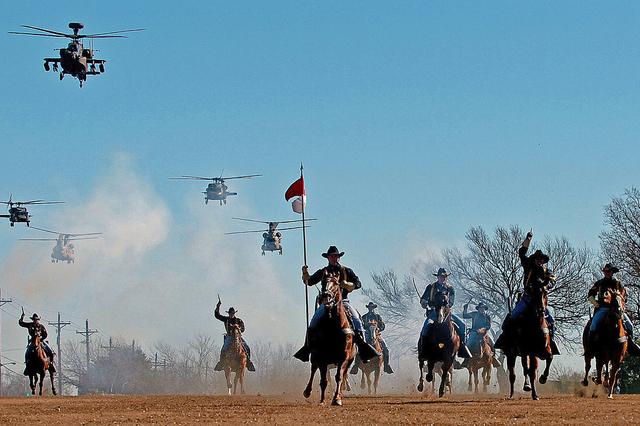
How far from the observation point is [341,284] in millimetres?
29375

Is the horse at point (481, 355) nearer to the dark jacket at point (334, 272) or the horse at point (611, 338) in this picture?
the horse at point (611, 338)

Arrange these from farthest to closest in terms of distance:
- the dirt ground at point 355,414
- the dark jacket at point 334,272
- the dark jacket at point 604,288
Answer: the dark jacket at point 604,288 → the dark jacket at point 334,272 → the dirt ground at point 355,414

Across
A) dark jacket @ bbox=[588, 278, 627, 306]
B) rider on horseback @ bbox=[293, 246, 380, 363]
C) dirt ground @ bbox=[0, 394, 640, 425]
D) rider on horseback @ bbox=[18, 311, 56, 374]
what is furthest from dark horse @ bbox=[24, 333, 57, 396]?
dark jacket @ bbox=[588, 278, 627, 306]

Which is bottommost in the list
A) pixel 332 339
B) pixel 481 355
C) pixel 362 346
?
pixel 362 346

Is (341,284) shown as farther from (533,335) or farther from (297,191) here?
(297,191)

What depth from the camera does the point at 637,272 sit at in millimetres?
72875

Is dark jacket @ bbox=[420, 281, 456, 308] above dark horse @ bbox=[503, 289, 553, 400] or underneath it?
above

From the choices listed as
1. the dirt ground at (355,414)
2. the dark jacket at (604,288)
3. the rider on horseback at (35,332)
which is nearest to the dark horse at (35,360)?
the rider on horseback at (35,332)

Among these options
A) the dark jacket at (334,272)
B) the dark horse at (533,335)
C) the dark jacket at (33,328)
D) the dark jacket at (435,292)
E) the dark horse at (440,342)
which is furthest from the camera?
the dark jacket at (33,328)

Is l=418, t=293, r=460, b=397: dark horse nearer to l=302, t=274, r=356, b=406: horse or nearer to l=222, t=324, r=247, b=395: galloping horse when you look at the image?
l=302, t=274, r=356, b=406: horse

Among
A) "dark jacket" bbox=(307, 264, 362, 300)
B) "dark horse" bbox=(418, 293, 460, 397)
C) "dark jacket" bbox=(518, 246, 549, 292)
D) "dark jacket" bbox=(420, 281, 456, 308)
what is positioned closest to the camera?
"dark jacket" bbox=(307, 264, 362, 300)

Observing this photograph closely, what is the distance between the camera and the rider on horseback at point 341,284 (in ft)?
96.0

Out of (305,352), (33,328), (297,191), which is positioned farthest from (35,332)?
(305,352)

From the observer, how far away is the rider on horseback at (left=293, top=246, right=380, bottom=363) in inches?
1152
